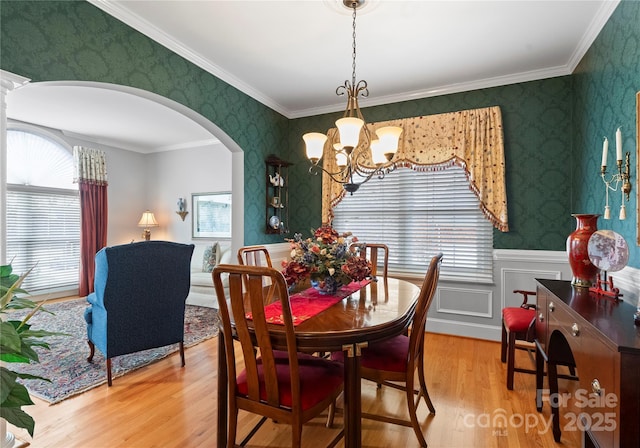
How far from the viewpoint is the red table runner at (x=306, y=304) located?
5.17 feet

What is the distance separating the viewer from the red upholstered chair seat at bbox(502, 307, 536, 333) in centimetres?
236

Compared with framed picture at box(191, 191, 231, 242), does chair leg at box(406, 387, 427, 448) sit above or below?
below

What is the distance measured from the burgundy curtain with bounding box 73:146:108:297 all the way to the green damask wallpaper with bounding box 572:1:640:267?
6.75m

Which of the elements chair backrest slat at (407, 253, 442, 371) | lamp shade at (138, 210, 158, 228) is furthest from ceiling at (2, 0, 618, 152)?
lamp shade at (138, 210, 158, 228)

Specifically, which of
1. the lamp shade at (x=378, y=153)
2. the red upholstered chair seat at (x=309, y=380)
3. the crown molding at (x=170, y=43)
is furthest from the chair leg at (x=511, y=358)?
the crown molding at (x=170, y=43)

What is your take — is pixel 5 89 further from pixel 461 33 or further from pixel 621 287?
pixel 621 287

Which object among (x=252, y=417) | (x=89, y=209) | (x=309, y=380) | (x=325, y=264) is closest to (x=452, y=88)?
(x=325, y=264)

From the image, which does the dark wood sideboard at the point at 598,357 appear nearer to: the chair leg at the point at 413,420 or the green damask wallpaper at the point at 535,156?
the chair leg at the point at 413,420

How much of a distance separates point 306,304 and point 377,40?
2.21 meters

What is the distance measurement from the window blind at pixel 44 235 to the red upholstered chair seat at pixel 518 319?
6.32m

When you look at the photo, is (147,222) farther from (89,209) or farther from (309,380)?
(309,380)

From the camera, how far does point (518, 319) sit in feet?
7.95

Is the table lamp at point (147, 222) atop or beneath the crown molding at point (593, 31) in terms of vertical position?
beneath

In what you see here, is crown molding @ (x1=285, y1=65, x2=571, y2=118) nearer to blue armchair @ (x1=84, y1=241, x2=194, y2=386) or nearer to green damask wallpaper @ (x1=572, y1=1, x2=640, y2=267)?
green damask wallpaper @ (x1=572, y1=1, x2=640, y2=267)
